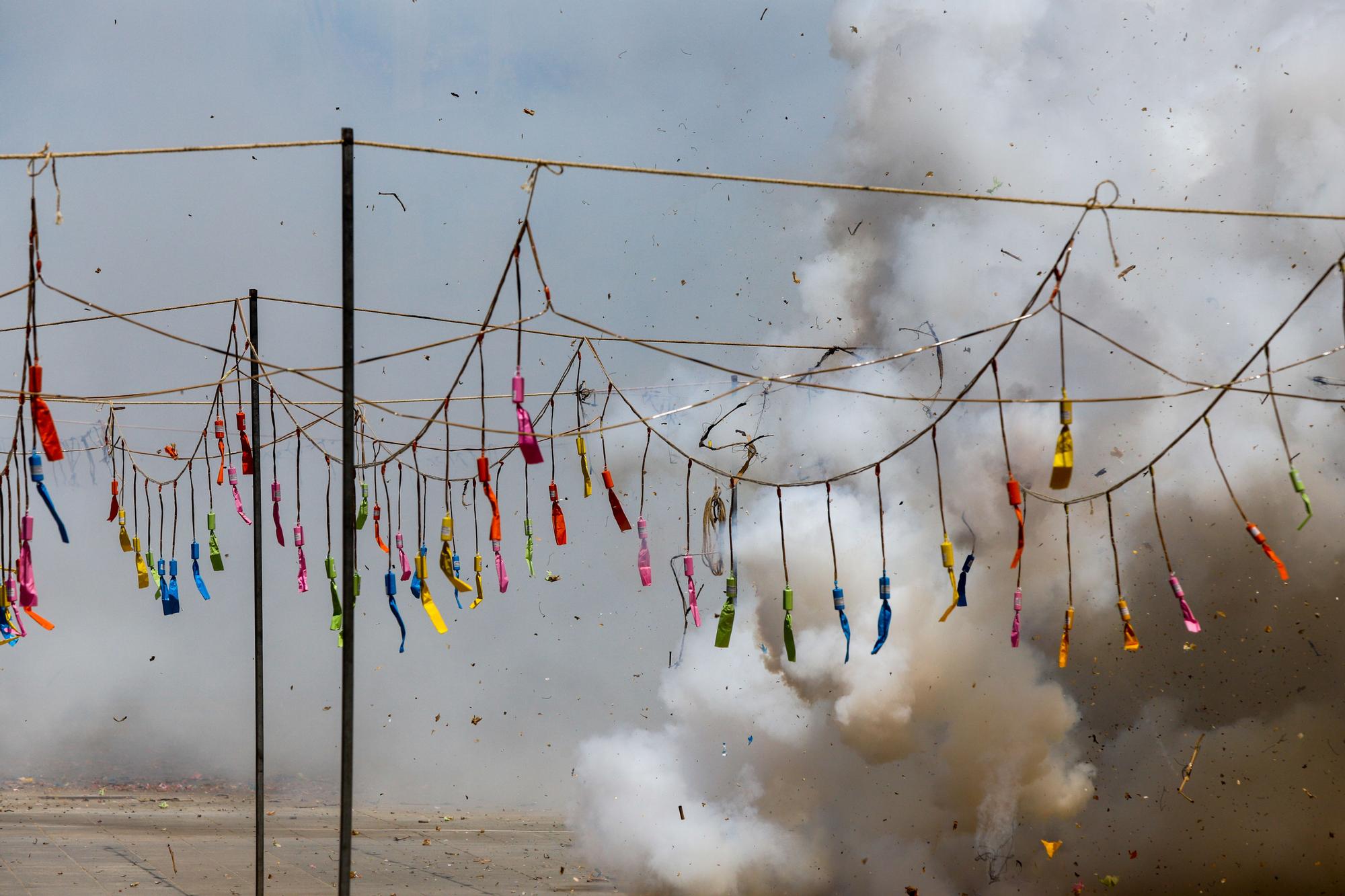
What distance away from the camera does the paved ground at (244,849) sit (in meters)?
9.85

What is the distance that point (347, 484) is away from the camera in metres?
5.69

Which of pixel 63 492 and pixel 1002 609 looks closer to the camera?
pixel 1002 609

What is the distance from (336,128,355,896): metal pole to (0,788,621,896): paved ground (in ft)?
13.5

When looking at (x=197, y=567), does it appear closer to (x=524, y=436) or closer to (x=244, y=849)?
(x=244, y=849)

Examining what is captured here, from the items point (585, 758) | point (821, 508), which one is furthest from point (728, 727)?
point (821, 508)

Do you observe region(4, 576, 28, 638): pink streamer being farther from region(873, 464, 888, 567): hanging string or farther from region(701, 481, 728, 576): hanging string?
region(873, 464, 888, 567): hanging string

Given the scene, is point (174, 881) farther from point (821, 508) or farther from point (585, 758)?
point (821, 508)

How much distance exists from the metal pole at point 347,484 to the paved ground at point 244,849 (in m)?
4.10

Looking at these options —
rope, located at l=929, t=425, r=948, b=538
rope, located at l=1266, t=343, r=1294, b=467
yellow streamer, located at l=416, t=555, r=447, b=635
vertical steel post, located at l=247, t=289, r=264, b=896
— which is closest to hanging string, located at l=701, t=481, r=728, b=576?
rope, located at l=929, t=425, r=948, b=538

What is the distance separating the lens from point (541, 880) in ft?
33.0

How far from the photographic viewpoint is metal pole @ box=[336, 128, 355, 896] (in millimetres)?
5592

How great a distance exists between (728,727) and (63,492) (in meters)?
8.53

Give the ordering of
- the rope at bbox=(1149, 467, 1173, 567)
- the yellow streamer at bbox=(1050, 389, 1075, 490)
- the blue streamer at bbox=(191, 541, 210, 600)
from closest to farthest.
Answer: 1. the yellow streamer at bbox=(1050, 389, 1075, 490)
2. the rope at bbox=(1149, 467, 1173, 567)
3. the blue streamer at bbox=(191, 541, 210, 600)

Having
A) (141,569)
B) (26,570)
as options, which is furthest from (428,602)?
(141,569)
